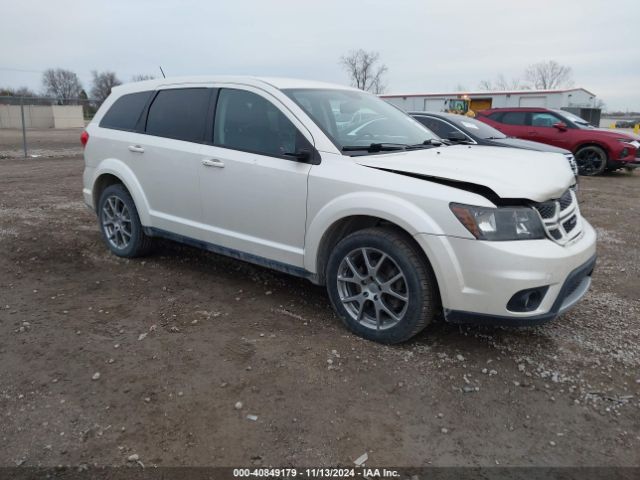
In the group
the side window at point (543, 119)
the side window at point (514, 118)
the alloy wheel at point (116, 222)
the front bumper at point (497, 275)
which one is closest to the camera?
the front bumper at point (497, 275)

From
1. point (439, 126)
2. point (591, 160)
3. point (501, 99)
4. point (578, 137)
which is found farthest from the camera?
point (501, 99)

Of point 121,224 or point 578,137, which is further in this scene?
point 578,137

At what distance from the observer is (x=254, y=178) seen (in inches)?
157

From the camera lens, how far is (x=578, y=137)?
513 inches

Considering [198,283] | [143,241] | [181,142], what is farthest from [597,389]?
[143,241]

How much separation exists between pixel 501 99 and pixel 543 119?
1062 centimetres

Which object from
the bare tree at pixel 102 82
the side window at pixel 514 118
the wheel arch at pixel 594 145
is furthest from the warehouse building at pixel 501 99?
the bare tree at pixel 102 82

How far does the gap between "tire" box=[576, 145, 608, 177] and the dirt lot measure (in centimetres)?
932

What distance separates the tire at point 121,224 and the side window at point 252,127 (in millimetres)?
1421

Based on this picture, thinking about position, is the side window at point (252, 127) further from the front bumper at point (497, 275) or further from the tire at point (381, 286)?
the front bumper at point (497, 275)

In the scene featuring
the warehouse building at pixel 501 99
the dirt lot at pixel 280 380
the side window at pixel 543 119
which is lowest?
the dirt lot at pixel 280 380

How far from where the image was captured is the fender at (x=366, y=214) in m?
3.23

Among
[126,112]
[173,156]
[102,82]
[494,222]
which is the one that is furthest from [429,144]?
[102,82]

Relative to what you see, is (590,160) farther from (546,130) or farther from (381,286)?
(381,286)
